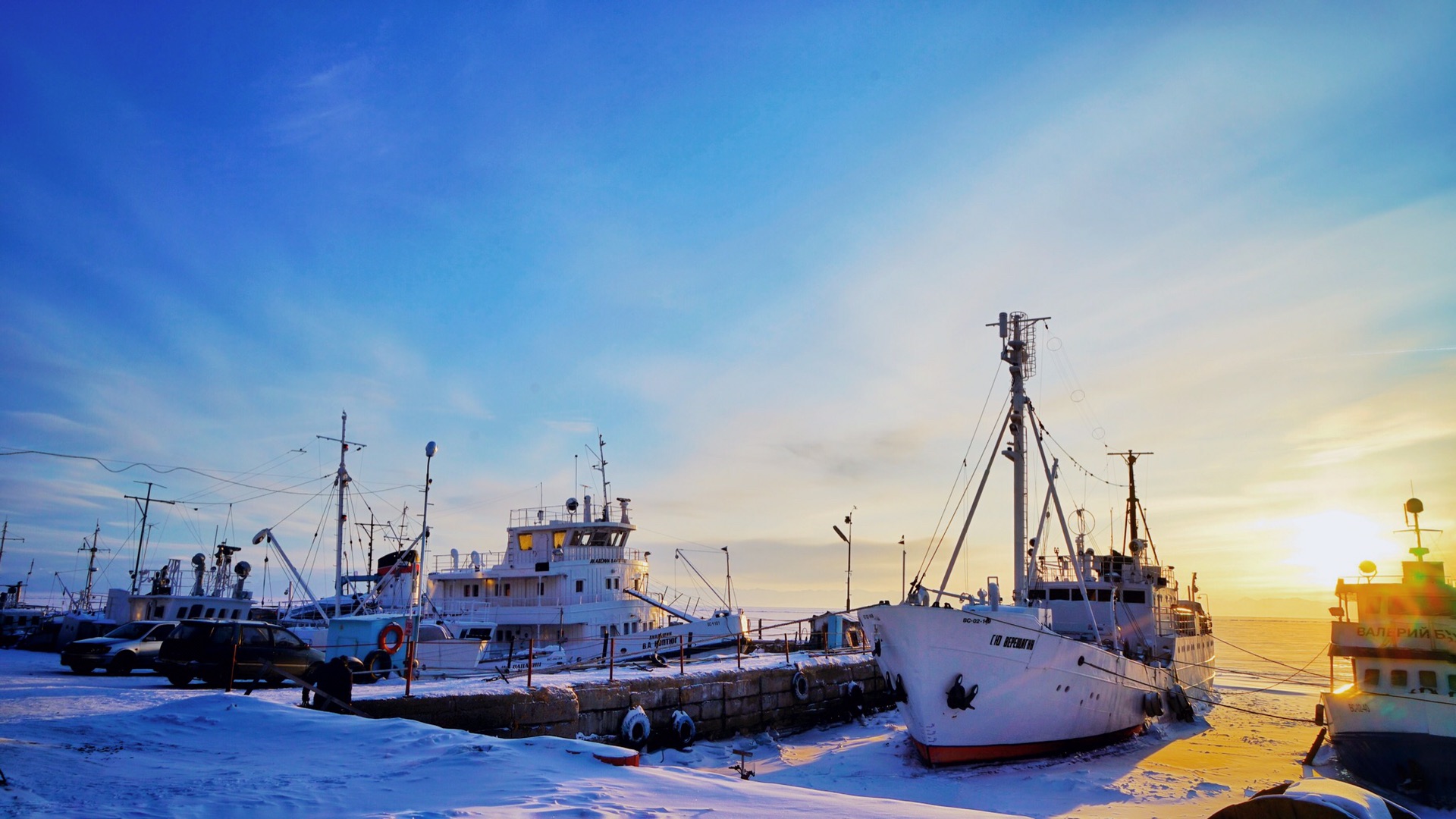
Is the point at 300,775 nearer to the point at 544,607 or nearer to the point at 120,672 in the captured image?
the point at 120,672

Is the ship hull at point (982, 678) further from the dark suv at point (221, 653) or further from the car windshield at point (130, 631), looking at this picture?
the car windshield at point (130, 631)

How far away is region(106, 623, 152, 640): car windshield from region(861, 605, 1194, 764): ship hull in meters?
23.5

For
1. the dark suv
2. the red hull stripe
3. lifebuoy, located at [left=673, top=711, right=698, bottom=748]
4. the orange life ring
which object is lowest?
the red hull stripe

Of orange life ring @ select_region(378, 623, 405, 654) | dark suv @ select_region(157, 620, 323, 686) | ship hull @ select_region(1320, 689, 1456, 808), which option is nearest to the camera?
orange life ring @ select_region(378, 623, 405, 654)

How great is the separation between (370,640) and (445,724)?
8.59 meters

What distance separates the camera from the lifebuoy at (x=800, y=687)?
27141 millimetres

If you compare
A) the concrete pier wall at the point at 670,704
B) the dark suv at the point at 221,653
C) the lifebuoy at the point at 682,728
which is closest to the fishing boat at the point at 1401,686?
the concrete pier wall at the point at 670,704

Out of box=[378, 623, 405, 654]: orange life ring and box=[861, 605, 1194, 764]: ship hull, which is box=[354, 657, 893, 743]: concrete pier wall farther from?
box=[861, 605, 1194, 764]: ship hull

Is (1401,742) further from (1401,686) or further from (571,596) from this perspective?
(571,596)

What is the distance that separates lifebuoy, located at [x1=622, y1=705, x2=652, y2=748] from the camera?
19.3m

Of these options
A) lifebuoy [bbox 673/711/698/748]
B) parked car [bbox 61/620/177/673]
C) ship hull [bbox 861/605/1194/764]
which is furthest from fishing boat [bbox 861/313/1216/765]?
parked car [bbox 61/620/177/673]

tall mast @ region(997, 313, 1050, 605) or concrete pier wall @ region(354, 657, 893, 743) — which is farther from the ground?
tall mast @ region(997, 313, 1050, 605)

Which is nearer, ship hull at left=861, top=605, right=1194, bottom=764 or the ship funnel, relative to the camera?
ship hull at left=861, top=605, right=1194, bottom=764

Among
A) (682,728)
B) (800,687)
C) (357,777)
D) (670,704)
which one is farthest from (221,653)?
(800,687)
